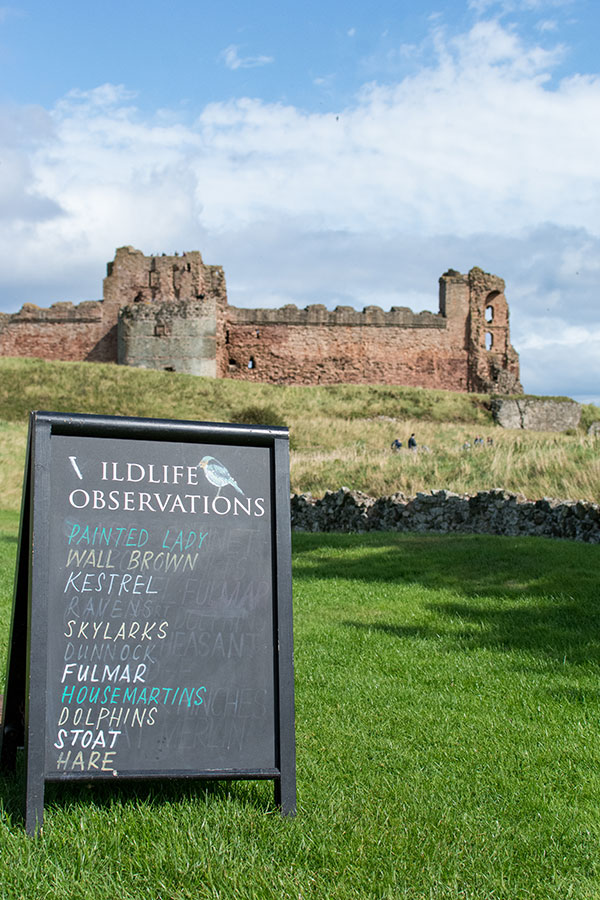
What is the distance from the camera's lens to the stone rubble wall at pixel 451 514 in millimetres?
11375

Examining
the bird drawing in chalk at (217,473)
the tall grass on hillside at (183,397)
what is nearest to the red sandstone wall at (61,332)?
the tall grass on hillside at (183,397)

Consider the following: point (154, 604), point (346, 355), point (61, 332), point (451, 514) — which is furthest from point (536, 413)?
point (154, 604)

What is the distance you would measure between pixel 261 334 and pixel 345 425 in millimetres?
17694

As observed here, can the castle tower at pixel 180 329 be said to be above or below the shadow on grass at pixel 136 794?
above

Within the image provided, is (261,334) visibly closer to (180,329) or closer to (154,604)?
(180,329)

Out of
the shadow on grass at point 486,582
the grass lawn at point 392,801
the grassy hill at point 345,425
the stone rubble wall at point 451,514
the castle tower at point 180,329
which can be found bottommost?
the grass lawn at point 392,801

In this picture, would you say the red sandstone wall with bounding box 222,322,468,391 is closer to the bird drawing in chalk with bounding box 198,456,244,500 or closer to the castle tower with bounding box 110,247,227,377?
the castle tower with bounding box 110,247,227,377

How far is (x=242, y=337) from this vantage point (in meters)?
46.2

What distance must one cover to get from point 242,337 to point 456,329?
12.9 metres

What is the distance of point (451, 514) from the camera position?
43.6 feet

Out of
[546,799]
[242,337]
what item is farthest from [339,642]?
[242,337]

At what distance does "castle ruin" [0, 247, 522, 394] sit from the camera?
42344mm

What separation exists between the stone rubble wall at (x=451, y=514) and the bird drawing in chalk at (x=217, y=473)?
8425 millimetres

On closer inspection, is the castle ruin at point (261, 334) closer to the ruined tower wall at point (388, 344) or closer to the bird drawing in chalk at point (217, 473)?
the ruined tower wall at point (388, 344)
